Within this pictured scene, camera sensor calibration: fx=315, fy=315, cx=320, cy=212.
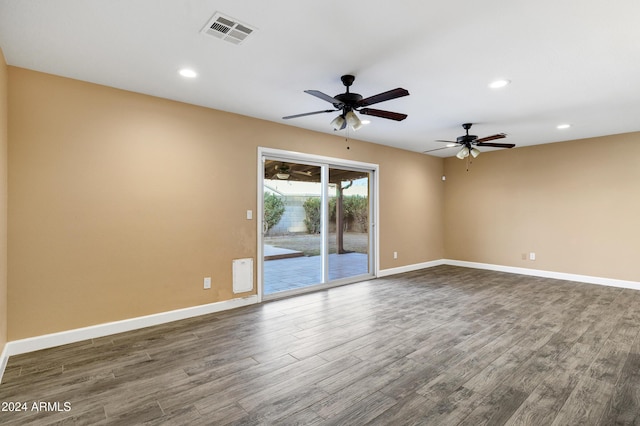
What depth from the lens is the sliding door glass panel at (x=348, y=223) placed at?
18.2 ft

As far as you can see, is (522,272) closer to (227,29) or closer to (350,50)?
(350,50)

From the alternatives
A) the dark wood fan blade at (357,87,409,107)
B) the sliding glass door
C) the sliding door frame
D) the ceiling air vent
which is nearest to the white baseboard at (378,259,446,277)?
the sliding door frame

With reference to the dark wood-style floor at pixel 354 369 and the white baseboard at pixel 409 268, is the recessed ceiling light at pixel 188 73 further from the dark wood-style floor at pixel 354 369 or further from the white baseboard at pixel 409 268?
the white baseboard at pixel 409 268

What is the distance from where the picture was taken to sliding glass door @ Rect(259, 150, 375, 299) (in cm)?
477

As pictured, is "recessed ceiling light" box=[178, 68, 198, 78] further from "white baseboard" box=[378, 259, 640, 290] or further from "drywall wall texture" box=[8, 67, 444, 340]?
"white baseboard" box=[378, 259, 640, 290]

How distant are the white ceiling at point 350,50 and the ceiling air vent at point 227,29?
5 cm

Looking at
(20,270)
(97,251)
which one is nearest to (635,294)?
(97,251)

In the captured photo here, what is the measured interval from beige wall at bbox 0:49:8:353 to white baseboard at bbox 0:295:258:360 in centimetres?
17

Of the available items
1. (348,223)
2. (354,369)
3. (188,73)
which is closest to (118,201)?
(188,73)

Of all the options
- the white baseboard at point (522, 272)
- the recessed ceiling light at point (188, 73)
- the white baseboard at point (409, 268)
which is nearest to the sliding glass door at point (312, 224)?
the white baseboard at point (409, 268)

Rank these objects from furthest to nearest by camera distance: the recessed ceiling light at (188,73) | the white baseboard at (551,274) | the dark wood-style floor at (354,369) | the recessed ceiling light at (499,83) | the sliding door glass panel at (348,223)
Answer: the sliding door glass panel at (348,223) → the white baseboard at (551,274) → the recessed ceiling light at (499,83) → the recessed ceiling light at (188,73) → the dark wood-style floor at (354,369)

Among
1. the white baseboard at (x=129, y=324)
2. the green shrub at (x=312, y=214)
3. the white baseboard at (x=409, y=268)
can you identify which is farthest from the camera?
the white baseboard at (x=409, y=268)

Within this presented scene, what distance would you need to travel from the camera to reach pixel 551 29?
7.57 ft

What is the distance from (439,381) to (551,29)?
9.02 ft
